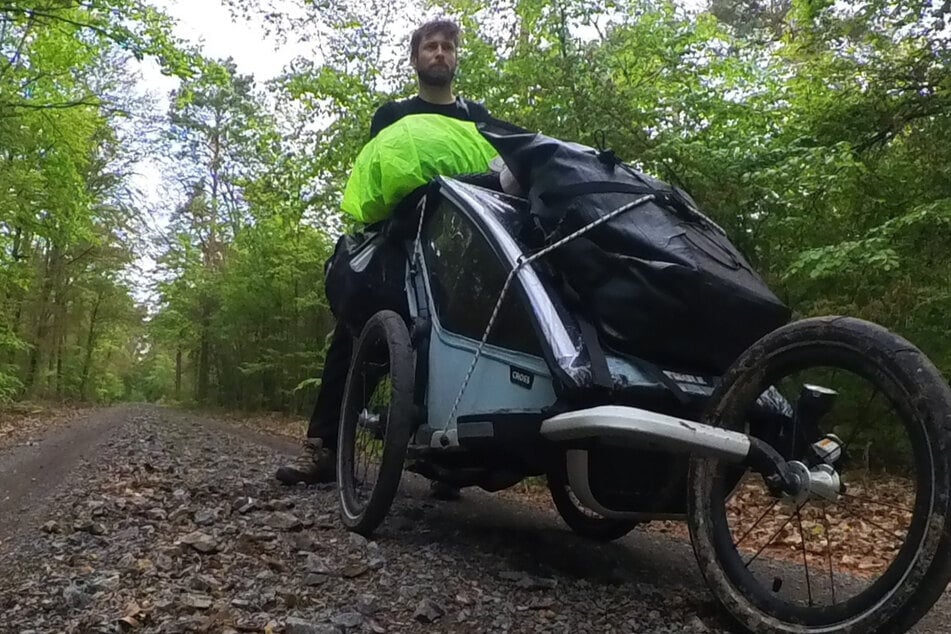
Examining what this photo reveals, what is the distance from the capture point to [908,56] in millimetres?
5379

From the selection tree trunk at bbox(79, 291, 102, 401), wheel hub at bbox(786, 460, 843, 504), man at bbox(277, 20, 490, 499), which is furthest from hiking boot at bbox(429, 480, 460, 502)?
tree trunk at bbox(79, 291, 102, 401)

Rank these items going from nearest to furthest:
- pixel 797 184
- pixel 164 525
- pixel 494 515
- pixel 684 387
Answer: pixel 684 387 < pixel 164 525 < pixel 494 515 < pixel 797 184

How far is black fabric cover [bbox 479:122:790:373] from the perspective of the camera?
1989 millimetres

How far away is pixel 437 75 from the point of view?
3.93 metres

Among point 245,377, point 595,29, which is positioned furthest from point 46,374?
point 595,29

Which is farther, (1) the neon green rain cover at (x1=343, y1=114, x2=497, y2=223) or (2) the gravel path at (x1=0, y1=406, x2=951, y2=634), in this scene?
(1) the neon green rain cover at (x1=343, y1=114, x2=497, y2=223)

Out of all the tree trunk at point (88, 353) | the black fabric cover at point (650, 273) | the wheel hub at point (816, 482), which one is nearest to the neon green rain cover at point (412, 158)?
the black fabric cover at point (650, 273)

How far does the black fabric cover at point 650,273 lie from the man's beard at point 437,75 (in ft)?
5.93

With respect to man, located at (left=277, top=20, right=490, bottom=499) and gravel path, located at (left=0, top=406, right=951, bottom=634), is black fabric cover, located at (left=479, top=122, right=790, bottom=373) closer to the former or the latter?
gravel path, located at (left=0, top=406, right=951, bottom=634)

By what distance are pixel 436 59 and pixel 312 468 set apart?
2326mm

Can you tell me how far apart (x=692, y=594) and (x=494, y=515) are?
1.60 metres

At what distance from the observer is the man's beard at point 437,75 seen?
393 cm

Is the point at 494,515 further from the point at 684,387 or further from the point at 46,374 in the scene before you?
the point at 46,374

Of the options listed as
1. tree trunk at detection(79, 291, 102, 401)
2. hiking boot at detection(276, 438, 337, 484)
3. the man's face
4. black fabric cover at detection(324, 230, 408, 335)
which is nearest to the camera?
black fabric cover at detection(324, 230, 408, 335)
